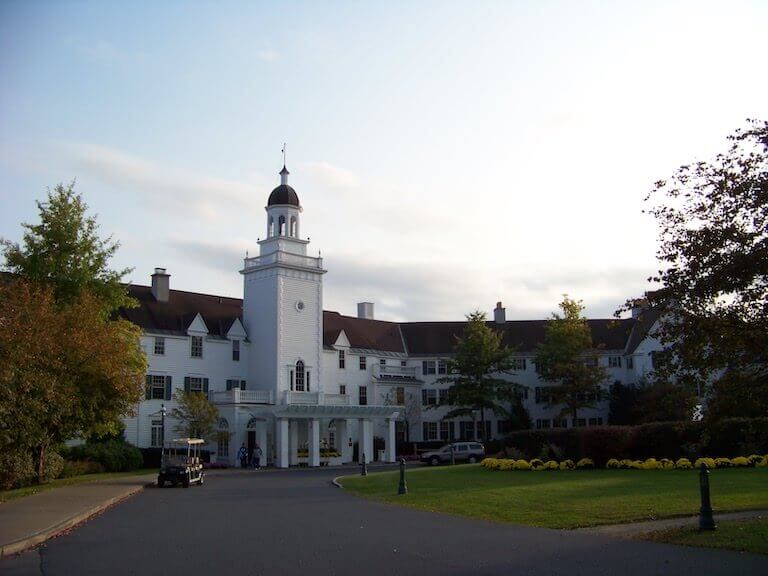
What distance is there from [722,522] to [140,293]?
153 ft

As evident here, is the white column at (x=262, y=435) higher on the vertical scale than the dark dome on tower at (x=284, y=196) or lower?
lower

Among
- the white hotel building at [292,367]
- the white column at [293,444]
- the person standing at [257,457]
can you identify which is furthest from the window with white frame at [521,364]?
the person standing at [257,457]

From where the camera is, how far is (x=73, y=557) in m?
13.9

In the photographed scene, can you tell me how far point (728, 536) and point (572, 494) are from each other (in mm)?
9035

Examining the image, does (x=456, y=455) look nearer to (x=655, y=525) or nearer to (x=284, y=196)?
(x=284, y=196)

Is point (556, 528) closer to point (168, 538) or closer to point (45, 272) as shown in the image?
point (168, 538)

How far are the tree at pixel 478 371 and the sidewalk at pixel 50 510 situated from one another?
32811 millimetres

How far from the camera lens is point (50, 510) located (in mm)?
21031

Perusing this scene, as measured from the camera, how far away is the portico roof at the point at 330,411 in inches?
2052

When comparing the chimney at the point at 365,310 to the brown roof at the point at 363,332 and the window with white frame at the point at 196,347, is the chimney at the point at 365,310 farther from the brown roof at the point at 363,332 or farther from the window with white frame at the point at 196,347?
the window with white frame at the point at 196,347

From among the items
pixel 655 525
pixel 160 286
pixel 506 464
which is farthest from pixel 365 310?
pixel 655 525

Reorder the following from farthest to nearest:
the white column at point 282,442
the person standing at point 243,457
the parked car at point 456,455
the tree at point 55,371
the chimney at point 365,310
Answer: the chimney at point 365,310 < the white column at point 282,442 < the parked car at point 456,455 < the person standing at point 243,457 < the tree at point 55,371

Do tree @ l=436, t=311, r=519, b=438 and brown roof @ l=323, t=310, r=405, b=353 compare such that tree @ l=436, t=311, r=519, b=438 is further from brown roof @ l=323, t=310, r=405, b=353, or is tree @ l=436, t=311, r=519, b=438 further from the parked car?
the parked car

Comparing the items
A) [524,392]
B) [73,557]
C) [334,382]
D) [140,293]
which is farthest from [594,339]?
[73,557]
